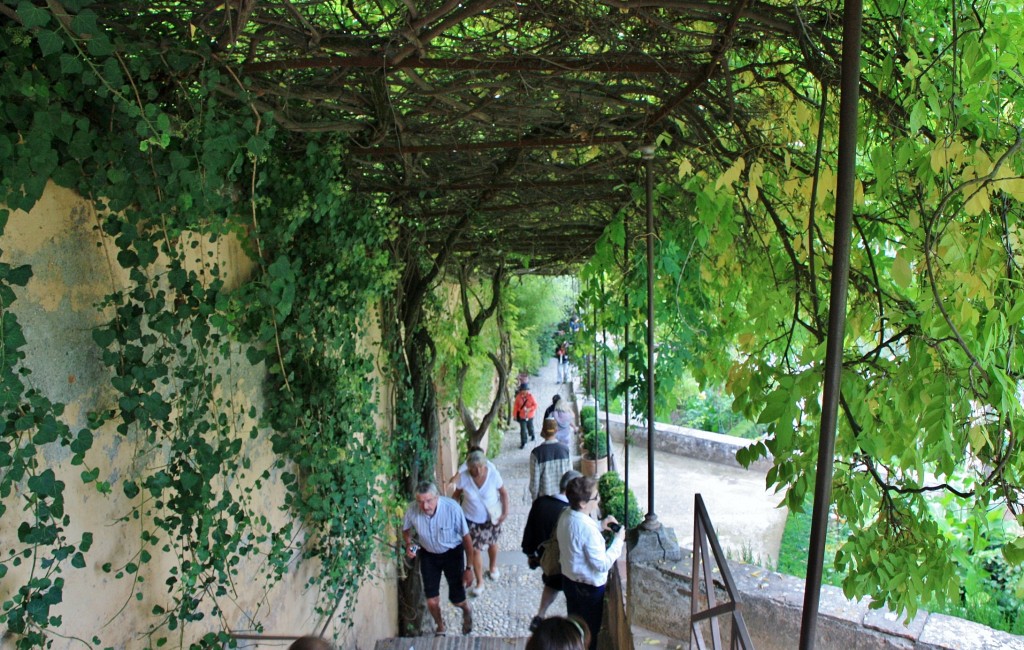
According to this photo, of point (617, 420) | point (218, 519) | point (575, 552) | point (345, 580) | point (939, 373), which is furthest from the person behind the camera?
point (617, 420)

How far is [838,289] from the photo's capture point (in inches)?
48.2

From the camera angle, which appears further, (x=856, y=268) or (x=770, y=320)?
(x=770, y=320)

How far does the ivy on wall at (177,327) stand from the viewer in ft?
5.50

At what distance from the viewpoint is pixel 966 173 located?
167 centimetres

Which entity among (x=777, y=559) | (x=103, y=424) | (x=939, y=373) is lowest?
(x=777, y=559)

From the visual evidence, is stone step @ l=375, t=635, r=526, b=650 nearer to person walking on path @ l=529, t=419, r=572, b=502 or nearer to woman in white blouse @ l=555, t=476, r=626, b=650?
woman in white blouse @ l=555, t=476, r=626, b=650

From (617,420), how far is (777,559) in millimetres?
5555

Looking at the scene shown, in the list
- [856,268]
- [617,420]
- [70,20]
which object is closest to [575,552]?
[856,268]

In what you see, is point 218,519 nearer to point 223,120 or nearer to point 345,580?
point 223,120

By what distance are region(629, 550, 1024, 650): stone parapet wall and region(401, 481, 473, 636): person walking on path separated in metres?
1.45

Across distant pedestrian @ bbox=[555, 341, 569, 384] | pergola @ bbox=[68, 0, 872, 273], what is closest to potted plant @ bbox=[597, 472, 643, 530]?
pergola @ bbox=[68, 0, 872, 273]

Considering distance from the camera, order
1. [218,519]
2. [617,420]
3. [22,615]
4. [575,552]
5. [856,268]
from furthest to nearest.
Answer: [617,420]
[575,552]
[218,519]
[856,268]
[22,615]

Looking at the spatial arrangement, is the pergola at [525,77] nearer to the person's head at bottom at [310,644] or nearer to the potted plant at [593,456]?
the person's head at bottom at [310,644]

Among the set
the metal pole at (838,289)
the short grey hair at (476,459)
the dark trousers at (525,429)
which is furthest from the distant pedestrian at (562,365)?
the metal pole at (838,289)
